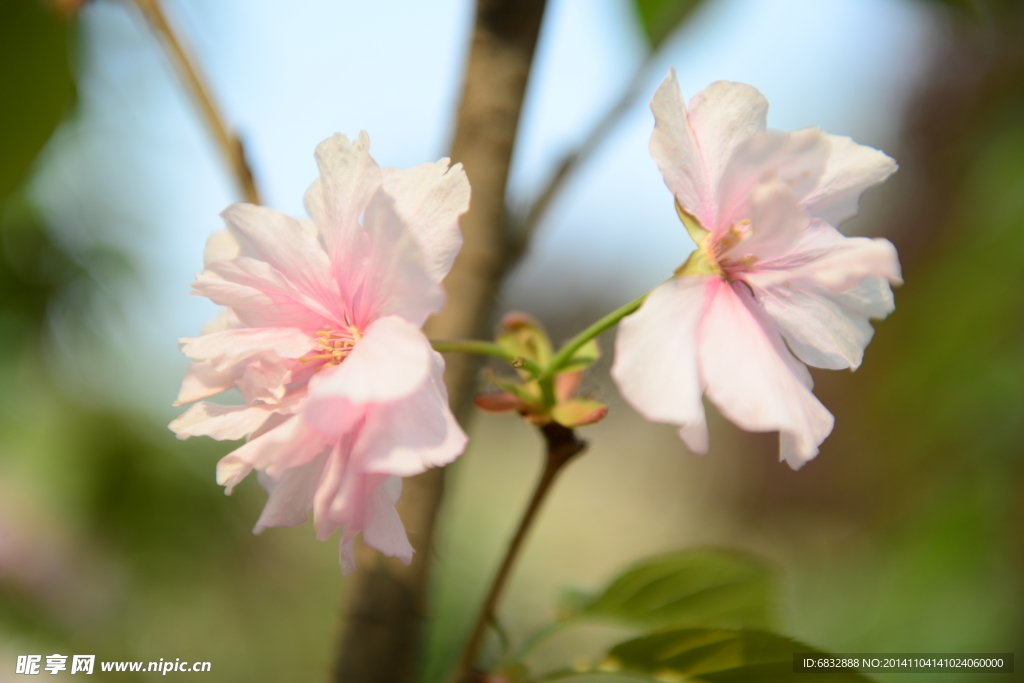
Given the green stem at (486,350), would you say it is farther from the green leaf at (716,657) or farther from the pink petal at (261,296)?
the green leaf at (716,657)

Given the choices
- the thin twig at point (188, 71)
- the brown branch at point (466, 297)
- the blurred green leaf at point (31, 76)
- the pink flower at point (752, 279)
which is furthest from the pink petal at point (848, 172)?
the blurred green leaf at point (31, 76)

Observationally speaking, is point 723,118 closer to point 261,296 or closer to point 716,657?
point 261,296

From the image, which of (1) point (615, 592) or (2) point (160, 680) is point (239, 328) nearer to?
(1) point (615, 592)

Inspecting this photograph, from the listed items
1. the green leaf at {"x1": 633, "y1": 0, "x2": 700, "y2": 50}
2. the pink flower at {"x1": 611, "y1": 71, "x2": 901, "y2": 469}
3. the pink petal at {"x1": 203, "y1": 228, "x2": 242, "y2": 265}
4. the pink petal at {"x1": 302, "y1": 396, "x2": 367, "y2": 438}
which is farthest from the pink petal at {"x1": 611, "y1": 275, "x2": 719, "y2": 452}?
the green leaf at {"x1": 633, "y1": 0, "x2": 700, "y2": 50}

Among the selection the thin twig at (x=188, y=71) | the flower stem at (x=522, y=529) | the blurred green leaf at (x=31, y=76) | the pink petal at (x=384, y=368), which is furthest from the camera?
the blurred green leaf at (x=31, y=76)

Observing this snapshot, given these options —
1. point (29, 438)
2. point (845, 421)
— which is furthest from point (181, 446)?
point (845, 421)

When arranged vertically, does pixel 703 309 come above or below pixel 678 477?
above

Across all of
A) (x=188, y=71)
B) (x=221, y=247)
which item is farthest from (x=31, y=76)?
(x=221, y=247)
